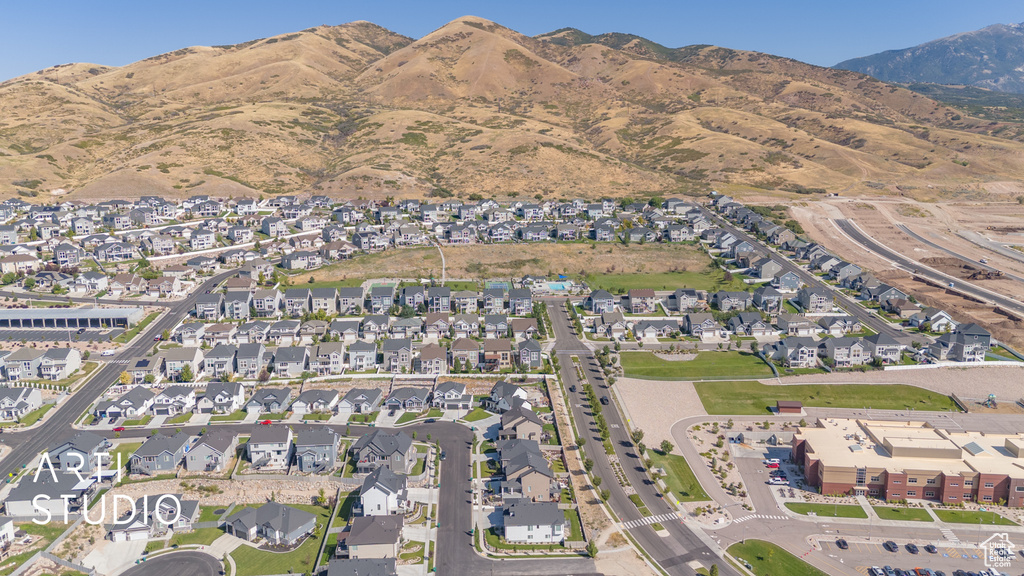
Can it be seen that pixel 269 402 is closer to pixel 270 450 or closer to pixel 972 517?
pixel 270 450

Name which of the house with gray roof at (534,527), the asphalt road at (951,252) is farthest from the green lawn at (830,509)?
the asphalt road at (951,252)

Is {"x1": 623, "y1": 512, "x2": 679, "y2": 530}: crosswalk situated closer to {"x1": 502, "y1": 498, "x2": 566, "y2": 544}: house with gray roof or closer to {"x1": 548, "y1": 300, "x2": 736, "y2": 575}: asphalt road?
{"x1": 548, "y1": 300, "x2": 736, "y2": 575}: asphalt road

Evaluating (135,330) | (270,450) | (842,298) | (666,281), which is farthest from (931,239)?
(135,330)

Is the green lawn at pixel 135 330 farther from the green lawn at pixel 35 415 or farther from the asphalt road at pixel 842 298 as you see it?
the asphalt road at pixel 842 298

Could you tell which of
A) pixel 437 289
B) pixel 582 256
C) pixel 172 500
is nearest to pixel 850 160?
pixel 582 256

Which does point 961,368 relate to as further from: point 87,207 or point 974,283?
point 87,207

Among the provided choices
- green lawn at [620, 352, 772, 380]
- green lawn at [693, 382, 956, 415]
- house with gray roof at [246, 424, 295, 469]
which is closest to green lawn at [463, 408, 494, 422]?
house with gray roof at [246, 424, 295, 469]

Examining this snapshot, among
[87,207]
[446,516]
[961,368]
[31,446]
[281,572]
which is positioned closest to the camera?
[281,572]
